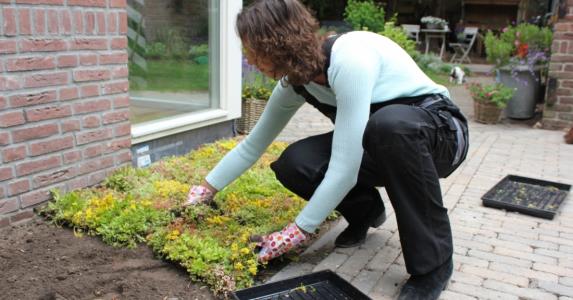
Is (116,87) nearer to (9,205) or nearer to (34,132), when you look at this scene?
(34,132)

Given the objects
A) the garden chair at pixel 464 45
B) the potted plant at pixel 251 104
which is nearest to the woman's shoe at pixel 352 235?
the potted plant at pixel 251 104

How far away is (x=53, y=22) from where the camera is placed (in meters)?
2.82

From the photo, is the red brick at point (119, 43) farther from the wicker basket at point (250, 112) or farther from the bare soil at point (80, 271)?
the wicker basket at point (250, 112)

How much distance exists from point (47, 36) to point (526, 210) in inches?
111

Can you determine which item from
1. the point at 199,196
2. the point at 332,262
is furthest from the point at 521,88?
the point at 199,196

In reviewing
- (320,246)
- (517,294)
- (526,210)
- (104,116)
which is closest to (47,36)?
(104,116)

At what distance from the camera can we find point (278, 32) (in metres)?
1.96

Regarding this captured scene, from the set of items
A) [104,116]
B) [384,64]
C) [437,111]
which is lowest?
[104,116]

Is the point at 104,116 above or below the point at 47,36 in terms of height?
below

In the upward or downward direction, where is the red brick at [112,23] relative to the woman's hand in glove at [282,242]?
upward

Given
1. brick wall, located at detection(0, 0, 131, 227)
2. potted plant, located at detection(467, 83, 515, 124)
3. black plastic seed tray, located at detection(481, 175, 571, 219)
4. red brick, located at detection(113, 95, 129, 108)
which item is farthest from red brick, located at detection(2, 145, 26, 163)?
potted plant, located at detection(467, 83, 515, 124)

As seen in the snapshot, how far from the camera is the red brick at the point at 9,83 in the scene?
102 inches

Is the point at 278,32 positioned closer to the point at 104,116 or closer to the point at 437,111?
the point at 437,111

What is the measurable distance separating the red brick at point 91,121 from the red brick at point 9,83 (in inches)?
19.4
